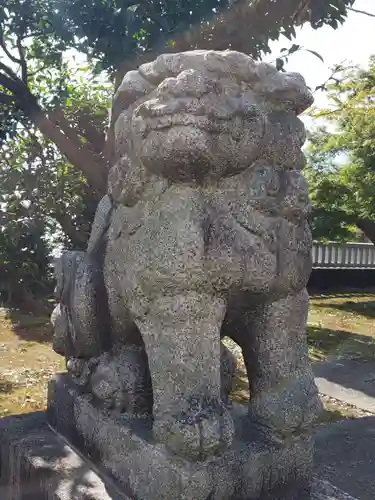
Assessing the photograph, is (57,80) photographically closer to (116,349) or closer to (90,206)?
(90,206)

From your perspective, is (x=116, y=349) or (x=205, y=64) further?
(x=116, y=349)

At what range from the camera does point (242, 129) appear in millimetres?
1278

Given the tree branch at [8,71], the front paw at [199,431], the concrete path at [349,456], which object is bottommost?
the concrete path at [349,456]

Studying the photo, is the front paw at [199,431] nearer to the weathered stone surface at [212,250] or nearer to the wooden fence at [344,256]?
the weathered stone surface at [212,250]

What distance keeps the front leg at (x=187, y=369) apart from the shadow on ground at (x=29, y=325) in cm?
418

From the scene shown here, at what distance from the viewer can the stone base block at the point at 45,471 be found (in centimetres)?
145

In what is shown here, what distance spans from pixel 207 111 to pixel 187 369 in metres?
0.61

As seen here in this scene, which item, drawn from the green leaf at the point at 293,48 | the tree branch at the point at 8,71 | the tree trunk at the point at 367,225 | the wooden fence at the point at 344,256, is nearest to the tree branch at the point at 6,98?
the tree branch at the point at 8,71

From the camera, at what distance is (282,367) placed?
140 centimetres

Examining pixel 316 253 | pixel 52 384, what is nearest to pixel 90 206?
pixel 52 384

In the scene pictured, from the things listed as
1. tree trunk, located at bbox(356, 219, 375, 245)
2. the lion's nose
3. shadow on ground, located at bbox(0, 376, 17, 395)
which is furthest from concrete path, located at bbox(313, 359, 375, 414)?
tree trunk, located at bbox(356, 219, 375, 245)

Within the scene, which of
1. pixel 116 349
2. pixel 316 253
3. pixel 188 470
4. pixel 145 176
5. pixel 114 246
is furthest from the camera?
pixel 316 253

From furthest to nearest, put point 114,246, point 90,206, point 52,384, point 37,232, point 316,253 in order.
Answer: point 316,253
point 90,206
point 37,232
point 52,384
point 114,246

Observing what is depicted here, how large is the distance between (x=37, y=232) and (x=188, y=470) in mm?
3781
